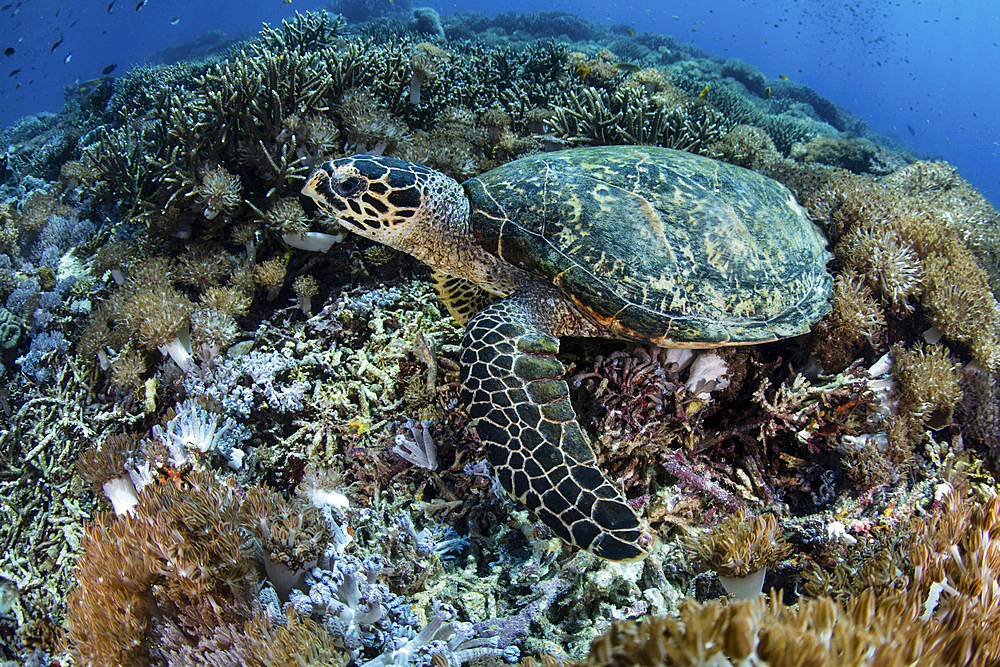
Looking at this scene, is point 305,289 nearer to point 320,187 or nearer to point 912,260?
point 320,187

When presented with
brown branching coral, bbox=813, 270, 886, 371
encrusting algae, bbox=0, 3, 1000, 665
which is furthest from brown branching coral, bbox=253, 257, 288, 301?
brown branching coral, bbox=813, 270, 886, 371

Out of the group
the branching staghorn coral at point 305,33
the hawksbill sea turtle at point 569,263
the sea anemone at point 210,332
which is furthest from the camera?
the branching staghorn coral at point 305,33

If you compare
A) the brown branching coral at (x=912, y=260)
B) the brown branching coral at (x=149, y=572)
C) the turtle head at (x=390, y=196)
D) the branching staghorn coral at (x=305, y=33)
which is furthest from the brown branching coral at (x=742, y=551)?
the branching staghorn coral at (x=305, y=33)

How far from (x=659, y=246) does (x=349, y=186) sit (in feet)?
5.96

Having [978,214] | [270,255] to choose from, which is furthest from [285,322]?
[978,214]

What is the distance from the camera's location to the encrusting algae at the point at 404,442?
1.44 meters

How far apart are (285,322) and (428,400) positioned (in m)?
1.40

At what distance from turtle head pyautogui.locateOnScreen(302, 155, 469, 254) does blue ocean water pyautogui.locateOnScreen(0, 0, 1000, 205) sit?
135 feet

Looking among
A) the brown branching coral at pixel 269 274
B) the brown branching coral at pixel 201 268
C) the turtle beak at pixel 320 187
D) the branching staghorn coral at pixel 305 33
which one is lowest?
the brown branching coral at pixel 201 268

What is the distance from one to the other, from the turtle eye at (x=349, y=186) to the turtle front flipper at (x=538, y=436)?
106cm

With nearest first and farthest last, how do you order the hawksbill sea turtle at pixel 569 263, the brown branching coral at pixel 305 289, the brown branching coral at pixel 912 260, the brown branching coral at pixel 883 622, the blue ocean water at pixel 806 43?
1. the brown branching coral at pixel 883 622
2. the hawksbill sea turtle at pixel 569 263
3. the brown branching coral at pixel 912 260
4. the brown branching coral at pixel 305 289
5. the blue ocean water at pixel 806 43

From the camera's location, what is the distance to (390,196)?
2441 millimetres

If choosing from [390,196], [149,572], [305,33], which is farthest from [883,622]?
[305,33]

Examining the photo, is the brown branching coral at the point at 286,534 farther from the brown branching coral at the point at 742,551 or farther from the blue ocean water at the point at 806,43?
the blue ocean water at the point at 806,43
